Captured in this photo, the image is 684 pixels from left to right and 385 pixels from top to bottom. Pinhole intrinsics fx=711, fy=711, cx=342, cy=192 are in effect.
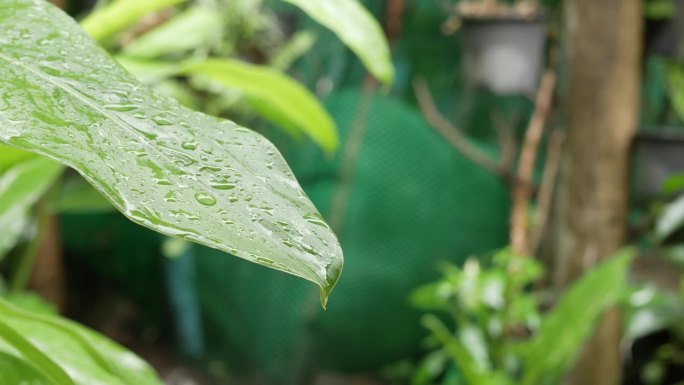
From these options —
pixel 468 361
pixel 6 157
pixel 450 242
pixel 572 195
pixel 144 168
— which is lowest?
pixel 450 242

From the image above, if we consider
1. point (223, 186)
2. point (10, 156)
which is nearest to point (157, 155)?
point (223, 186)

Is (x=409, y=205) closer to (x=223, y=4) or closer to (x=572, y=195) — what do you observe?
(x=572, y=195)

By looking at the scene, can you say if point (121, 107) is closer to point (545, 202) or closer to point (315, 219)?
point (315, 219)

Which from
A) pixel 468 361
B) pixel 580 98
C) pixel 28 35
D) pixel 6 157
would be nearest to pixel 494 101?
pixel 580 98

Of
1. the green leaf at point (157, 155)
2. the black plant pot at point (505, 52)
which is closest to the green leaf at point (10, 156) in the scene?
the green leaf at point (157, 155)

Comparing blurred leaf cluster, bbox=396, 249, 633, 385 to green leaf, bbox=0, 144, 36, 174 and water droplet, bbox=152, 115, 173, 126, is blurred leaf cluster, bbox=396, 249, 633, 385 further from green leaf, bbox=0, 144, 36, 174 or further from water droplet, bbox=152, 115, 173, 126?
water droplet, bbox=152, 115, 173, 126

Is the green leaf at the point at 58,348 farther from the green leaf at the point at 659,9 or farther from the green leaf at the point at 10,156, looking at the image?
the green leaf at the point at 659,9
